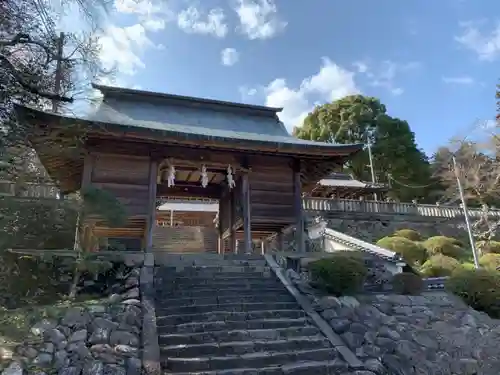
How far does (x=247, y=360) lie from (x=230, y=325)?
92 cm

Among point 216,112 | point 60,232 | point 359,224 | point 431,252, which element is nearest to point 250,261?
point 60,232

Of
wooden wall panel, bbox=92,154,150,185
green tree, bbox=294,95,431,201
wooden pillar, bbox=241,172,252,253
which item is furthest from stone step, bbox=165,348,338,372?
green tree, bbox=294,95,431,201

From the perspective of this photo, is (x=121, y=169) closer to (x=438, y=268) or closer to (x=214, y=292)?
(x=214, y=292)

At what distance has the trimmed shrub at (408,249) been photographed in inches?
639

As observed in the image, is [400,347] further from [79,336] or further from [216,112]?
[216,112]

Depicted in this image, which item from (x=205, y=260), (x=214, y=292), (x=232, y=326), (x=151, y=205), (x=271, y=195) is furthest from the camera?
A: (x=271, y=195)

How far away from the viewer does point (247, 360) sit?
533 centimetres

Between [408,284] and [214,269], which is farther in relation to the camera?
[408,284]

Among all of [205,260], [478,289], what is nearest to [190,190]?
[205,260]

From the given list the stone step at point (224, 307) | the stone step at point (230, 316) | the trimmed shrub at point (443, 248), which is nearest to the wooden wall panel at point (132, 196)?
the stone step at point (224, 307)

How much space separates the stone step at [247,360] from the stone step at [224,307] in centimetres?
126

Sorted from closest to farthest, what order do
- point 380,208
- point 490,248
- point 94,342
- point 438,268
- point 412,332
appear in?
point 94,342, point 412,332, point 438,268, point 490,248, point 380,208

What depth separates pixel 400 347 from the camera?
20.8ft

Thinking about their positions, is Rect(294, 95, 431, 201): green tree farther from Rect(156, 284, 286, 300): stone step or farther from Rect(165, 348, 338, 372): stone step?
Rect(165, 348, 338, 372): stone step
